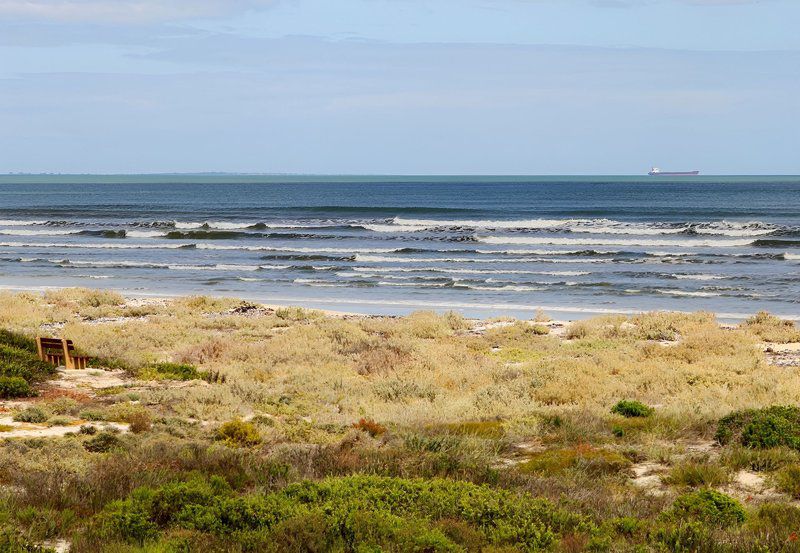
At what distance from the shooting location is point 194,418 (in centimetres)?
1209

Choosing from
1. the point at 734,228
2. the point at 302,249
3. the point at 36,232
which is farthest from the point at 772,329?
the point at 36,232

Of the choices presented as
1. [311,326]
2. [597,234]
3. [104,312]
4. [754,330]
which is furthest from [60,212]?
[754,330]

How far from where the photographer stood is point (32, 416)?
11.4 m

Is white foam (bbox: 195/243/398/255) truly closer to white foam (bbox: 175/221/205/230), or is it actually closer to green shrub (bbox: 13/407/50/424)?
white foam (bbox: 175/221/205/230)

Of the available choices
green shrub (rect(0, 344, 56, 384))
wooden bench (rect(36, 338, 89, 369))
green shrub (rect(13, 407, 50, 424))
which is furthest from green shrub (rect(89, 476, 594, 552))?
wooden bench (rect(36, 338, 89, 369))

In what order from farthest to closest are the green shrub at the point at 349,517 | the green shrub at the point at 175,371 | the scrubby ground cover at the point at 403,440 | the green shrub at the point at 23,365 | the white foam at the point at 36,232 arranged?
the white foam at the point at 36,232
the green shrub at the point at 175,371
the green shrub at the point at 23,365
the scrubby ground cover at the point at 403,440
the green shrub at the point at 349,517

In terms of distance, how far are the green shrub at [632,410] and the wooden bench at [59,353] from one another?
372 inches

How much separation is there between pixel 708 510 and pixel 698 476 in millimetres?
1712

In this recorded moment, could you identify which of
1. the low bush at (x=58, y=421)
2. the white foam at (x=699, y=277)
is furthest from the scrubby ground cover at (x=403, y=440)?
the white foam at (x=699, y=277)

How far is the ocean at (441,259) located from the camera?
1203 inches

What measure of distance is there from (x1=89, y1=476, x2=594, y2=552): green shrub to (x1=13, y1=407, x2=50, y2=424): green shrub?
4.73 meters

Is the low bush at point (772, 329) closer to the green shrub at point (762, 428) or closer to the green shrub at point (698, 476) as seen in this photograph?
the green shrub at point (762, 428)

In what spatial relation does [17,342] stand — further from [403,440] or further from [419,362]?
[403,440]

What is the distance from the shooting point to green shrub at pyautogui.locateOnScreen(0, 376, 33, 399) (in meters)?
12.9
